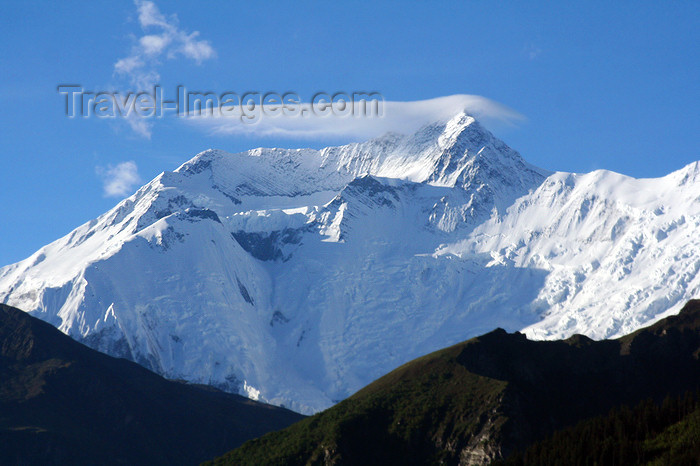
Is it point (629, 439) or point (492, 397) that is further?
point (492, 397)

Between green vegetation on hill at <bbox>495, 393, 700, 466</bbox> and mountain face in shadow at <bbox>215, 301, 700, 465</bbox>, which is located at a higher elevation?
mountain face in shadow at <bbox>215, 301, 700, 465</bbox>

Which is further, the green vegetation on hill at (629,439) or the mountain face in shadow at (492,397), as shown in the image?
the mountain face in shadow at (492,397)

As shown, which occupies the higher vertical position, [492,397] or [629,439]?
[492,397]

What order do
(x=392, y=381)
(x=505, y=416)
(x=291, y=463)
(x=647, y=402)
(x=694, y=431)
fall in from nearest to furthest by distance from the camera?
(x=694, y=431), (x=647, y=402), (x=505, y=416), (x=291, y=463), (x=392, y=381)

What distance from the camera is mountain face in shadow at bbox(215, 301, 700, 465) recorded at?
562 feet

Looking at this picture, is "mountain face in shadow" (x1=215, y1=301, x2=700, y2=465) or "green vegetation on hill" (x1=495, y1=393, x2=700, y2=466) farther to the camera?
"mountain face in shadow" (x1=215, y1=301, x2=700, y2=465)

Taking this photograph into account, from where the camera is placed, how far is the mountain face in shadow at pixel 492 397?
171250mm

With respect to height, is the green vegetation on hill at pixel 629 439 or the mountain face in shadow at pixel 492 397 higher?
the mountain face in shadow at pixel 492 397

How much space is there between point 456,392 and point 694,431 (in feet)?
162

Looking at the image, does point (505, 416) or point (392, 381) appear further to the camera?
point (392, 381)

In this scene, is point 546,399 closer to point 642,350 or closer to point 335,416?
point 642,350

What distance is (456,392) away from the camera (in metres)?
181

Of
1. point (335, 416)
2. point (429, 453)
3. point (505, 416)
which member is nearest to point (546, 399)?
point (505, 416)

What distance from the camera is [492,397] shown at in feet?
570
